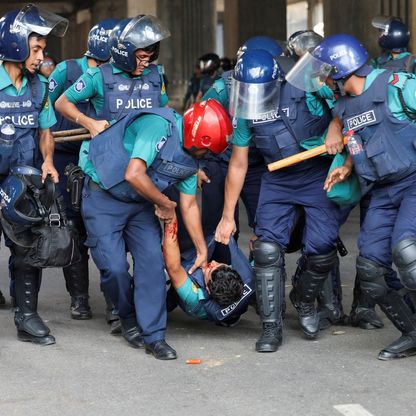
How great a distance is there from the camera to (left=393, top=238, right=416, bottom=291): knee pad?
5.75m

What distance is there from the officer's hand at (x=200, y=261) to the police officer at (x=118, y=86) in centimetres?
96

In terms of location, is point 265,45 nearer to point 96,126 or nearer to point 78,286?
point 96,126

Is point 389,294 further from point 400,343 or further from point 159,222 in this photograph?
point 159,222

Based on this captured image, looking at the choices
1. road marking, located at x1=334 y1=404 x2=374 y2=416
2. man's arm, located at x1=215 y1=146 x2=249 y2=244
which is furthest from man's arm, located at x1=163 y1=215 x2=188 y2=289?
road marking, located at x1=334 y1=404 x2=374 y2=416

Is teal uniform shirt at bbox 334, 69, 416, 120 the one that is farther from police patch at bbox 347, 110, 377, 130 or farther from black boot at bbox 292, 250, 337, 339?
black boot at bbox 292, 250, 337, 339

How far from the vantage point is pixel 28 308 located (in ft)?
21.5

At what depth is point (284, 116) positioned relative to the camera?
636 centimetres

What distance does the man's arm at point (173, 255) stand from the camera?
6.30m

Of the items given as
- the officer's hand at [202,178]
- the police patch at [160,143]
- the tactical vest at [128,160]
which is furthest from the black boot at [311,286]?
the police patch at [160,143]

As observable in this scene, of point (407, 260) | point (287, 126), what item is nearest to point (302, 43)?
point (287, 126)

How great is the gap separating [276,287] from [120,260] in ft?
2.84

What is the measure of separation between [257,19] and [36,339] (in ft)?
54.6

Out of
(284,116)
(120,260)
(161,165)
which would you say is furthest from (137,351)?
(284,116)

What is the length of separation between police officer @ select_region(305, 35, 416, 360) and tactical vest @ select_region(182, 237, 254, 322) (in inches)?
33.4
